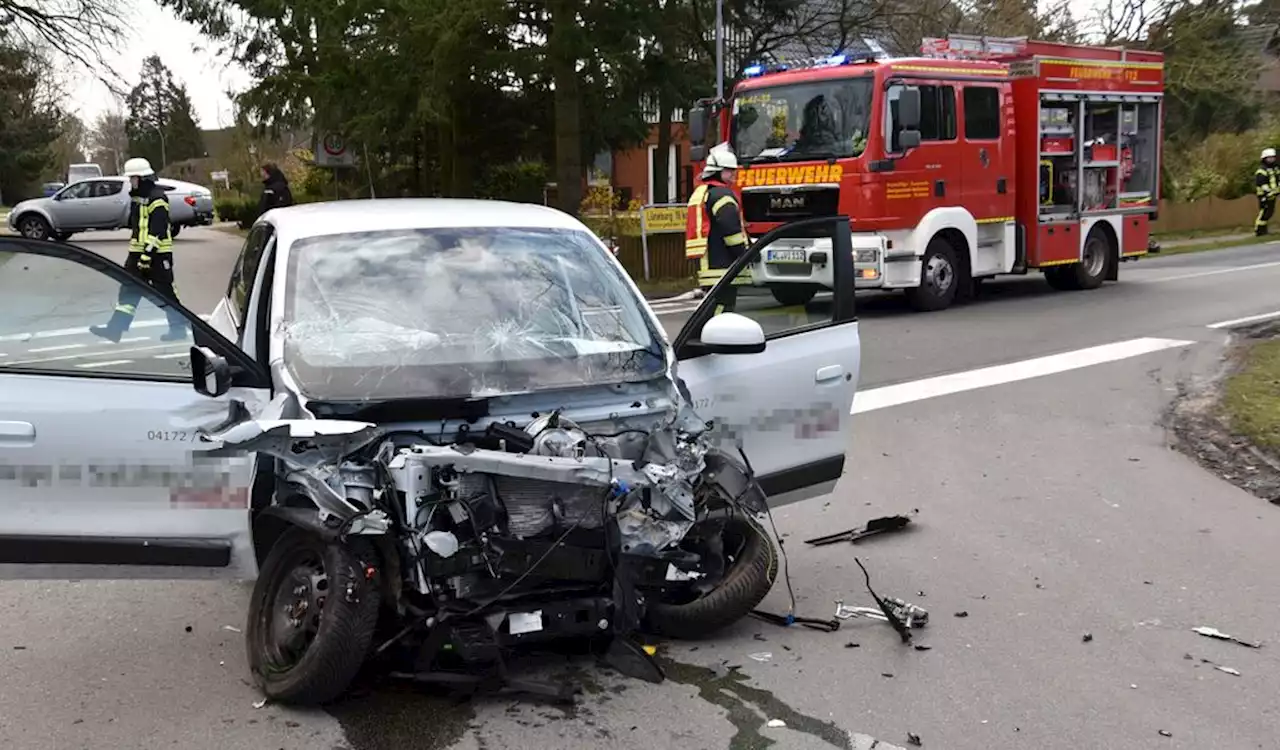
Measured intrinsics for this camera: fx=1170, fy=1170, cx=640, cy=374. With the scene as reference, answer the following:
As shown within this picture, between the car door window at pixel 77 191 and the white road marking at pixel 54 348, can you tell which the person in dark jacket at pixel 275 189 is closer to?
the white road marking at pixel 54 348

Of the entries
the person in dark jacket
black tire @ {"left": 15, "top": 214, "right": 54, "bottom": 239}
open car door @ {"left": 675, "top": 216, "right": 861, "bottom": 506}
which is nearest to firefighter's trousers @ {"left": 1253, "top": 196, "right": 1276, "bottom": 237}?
the person in dark jacket

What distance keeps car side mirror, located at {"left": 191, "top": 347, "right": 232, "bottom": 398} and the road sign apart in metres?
21.0

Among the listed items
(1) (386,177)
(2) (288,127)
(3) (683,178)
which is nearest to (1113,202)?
(2) (288,127)

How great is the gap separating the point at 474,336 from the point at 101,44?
83.1 feet

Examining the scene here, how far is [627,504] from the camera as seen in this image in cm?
377

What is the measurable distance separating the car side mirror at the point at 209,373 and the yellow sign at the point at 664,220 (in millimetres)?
14773

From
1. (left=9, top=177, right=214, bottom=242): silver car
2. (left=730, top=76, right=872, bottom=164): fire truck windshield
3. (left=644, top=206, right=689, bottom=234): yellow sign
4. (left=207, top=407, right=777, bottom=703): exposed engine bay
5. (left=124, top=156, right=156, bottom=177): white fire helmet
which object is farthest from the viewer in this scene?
(left=9, top=177, right=214, bottom=242): silver car

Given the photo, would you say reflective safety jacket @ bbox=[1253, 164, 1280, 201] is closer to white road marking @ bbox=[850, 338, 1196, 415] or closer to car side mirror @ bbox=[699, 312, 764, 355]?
white road marking @ bbox=[850, 338, 1196, 415]

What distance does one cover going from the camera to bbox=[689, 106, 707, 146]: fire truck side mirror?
1403cm

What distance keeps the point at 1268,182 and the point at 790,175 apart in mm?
16830

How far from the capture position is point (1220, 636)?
4.45 meters

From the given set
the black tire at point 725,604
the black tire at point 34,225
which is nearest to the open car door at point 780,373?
the black tire at point 725,604

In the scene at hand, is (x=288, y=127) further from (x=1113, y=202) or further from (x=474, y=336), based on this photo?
(x=474, y=336)

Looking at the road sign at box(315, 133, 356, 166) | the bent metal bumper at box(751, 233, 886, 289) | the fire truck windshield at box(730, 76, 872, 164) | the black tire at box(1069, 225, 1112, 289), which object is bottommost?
the black tire at box(1069, 225, 1112, 289)
